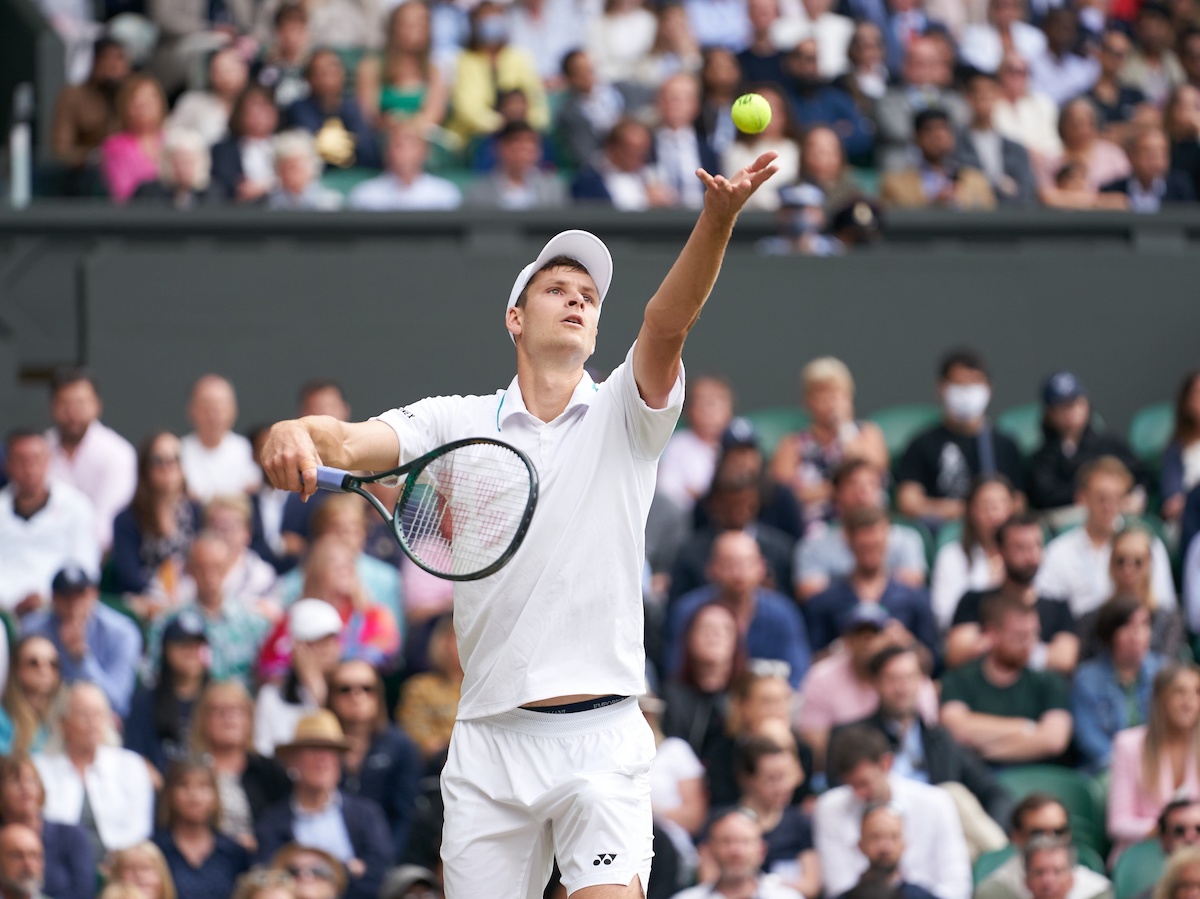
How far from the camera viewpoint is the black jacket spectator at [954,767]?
8258 mm

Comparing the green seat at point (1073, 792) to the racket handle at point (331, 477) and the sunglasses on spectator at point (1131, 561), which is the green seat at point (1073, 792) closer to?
the sunglasses on spectator at point (1131, 561)

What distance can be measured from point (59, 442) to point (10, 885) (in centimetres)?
305

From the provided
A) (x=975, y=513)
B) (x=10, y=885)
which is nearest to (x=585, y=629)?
(x=10, y=885)

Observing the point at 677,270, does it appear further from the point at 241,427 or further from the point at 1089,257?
the point at 1089,257

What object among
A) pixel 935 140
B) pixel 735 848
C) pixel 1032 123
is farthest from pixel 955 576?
pixel 1032 123

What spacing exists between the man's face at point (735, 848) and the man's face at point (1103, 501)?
9.88 feet

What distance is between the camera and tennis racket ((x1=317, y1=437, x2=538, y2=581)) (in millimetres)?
4586

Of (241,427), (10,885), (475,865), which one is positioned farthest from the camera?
(241,427)

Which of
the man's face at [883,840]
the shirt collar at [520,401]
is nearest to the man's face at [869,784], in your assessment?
the man's face at [883,840]

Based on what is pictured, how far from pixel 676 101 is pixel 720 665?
4.38m

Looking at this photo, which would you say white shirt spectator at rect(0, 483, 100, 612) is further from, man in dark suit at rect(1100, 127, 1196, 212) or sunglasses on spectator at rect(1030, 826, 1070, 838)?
Result: man in dark suit at rect(1100, 127, 1196, 212)

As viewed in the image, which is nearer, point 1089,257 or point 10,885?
point 10,885

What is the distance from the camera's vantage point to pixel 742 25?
1326 centimetres

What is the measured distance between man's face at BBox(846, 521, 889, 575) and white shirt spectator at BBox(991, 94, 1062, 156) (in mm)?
4454
